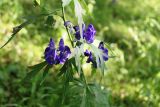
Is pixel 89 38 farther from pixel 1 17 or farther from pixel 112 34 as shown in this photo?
pixel 112 34

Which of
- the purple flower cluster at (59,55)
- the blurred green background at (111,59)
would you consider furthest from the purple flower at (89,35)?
the blurred green background at (111,59)

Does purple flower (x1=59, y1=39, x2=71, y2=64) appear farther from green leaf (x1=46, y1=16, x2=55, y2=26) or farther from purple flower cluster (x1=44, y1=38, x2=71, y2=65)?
green leaf (x1=46, y1=16, x2=55, y2=26)

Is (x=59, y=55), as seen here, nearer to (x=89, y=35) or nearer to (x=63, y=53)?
(x=63, y=53)

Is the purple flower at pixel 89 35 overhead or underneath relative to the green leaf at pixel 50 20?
underneath

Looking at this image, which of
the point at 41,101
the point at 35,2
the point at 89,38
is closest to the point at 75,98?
the point at 89,38

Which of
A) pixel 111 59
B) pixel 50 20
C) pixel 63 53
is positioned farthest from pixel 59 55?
pixel 111 59

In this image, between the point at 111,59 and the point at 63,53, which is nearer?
the point at 63,53

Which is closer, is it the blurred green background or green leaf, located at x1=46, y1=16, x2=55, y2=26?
green leaf, located at x1=46, y1=16, x2=55, y2=26

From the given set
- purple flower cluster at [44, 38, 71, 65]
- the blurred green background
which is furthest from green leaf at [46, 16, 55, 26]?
the blurred green background

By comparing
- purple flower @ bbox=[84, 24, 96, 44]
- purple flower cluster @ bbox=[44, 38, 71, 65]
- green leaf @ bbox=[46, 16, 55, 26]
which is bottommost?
purple flower cluster @ bbox=[44, 38, 71, 65]

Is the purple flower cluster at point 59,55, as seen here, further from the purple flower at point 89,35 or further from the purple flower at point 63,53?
the purple flower at point 89,35
